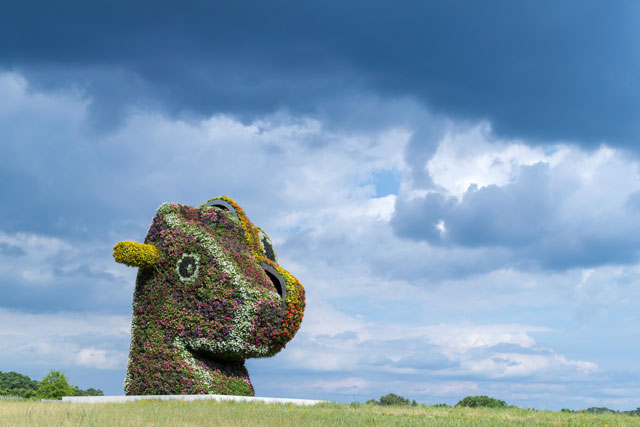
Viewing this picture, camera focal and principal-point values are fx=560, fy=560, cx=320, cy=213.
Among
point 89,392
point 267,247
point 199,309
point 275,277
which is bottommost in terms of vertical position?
point 89,392

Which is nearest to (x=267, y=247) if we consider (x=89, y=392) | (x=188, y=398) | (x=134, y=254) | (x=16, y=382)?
(x=134, y=254)

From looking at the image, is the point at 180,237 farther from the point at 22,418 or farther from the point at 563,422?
the point at 563,422

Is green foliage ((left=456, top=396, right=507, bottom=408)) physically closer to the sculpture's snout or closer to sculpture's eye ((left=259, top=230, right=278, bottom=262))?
sculpture's eye ((left=259, top=230, right=278, bottom=262))

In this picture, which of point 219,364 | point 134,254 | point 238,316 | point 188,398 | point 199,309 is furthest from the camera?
point 219,364

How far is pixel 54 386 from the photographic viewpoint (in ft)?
79.5

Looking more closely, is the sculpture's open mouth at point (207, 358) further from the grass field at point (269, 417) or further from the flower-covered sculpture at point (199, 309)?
the grass field at point (269, 417)

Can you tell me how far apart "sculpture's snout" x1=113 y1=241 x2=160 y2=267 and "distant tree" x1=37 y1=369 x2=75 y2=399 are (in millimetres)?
8260

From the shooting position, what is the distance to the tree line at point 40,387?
79.3 ft

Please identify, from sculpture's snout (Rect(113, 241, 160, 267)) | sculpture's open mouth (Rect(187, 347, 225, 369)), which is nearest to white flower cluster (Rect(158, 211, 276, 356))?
sculpture's open mouth (Rect(187, 347, 225, 369))

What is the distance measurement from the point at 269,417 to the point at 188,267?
8.26 metres

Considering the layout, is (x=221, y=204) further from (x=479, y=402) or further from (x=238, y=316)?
(x=479, y=402)

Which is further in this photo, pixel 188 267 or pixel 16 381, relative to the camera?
pixel 16 381

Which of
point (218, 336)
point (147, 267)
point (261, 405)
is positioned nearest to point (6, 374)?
point (147, 267)

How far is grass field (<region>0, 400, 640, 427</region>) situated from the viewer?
38.6 feet
